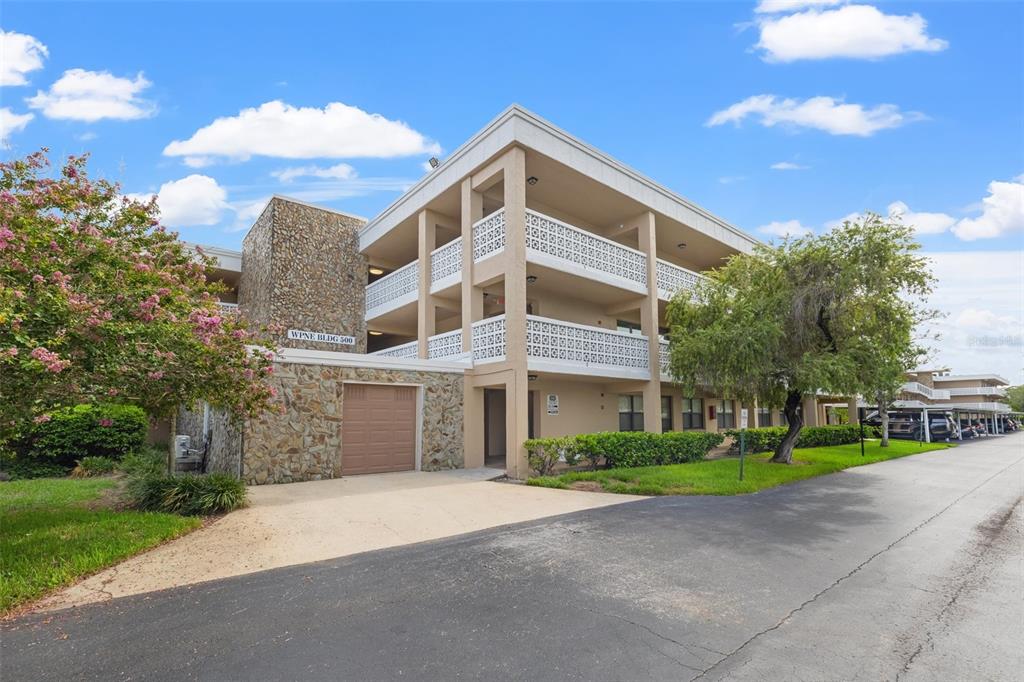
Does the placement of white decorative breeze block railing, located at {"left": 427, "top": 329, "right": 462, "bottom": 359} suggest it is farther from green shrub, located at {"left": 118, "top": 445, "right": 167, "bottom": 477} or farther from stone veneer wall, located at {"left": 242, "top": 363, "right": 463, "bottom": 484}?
green shrub, located at {"left": 118, "top": 445, "right": 167, "bottom": 477}

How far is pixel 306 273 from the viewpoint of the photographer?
67.8 feet

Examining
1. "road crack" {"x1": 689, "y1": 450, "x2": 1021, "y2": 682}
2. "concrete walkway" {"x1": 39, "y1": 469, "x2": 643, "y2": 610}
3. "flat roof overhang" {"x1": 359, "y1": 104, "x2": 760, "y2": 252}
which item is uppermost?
"flat roof overhang" {"x1": 359, "y1": 104, "x2": 760, "y2": 252}

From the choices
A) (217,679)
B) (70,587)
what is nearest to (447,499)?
(70,587)

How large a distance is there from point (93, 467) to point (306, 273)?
9835mm

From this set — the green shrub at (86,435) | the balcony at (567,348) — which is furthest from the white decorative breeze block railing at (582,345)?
the green shrub at (86,435)

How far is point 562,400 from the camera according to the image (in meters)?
18.2

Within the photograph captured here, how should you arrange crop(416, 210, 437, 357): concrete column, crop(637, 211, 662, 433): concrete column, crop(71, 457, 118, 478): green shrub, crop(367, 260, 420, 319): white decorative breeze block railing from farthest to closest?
1. crop(367, 260, 420, 319): white decorative breeze block railing
2. crop(416, 210, 437, 357): concrete column
3. crop(637, 211, 662, 433): concrete column
4. crop(71, 457, 118, 478): green shrub

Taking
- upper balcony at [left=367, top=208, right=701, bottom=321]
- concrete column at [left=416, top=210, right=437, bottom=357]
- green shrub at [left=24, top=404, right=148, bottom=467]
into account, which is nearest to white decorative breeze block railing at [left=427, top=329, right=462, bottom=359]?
concrete column at [left=416, top=210, right=437, bottom=357]

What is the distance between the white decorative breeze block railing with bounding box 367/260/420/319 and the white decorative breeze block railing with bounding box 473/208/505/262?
3628mm

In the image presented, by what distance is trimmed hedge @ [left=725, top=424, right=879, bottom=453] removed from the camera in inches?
801

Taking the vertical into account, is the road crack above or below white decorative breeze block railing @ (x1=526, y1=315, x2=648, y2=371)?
below

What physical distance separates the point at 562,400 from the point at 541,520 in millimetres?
9682

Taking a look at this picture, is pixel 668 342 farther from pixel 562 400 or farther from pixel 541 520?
pixel 541 520

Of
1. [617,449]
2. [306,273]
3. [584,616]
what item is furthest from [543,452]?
[306,273]
